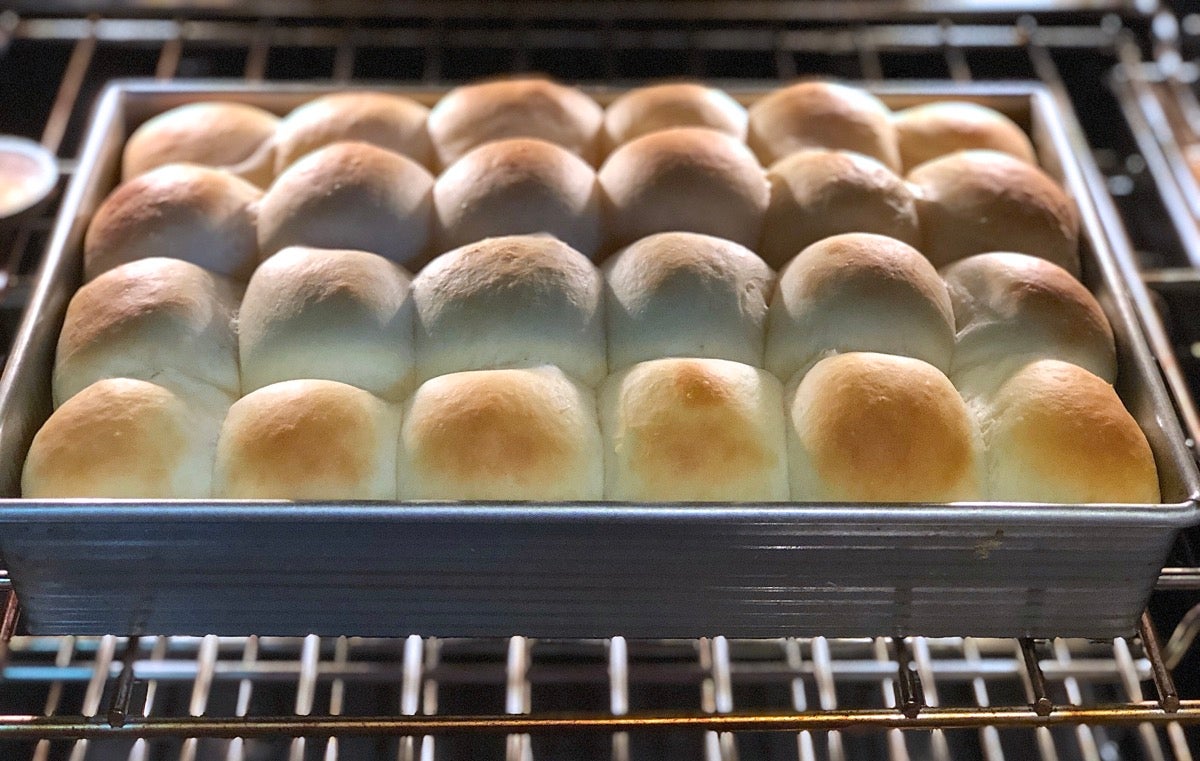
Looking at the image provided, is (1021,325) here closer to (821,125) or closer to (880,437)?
(880,437)

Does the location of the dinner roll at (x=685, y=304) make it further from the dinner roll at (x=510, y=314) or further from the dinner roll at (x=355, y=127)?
the dinner roll at (x=355, y=127)

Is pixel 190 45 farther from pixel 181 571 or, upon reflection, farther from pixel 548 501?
pixel 548 501

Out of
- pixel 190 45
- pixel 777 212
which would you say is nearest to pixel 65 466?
pixel 777 212

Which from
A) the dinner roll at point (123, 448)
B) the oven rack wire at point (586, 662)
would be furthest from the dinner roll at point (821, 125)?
the dinner roll at point (123, 448)

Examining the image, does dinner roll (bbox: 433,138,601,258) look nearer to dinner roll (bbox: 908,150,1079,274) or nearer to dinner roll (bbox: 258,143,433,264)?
dinner roll (bbox: 258,143,433,264)

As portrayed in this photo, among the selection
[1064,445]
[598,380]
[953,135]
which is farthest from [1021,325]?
[598,380]

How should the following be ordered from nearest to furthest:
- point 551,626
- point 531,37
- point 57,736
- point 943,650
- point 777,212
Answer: point 57,736 → point 551,626 → point 777,212 → point 943,650 → point 531,37
